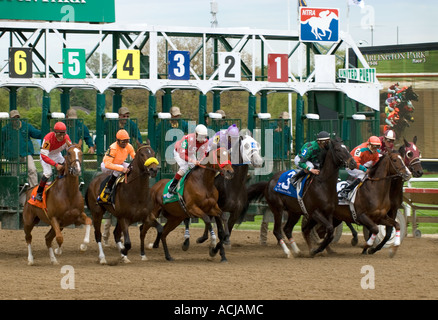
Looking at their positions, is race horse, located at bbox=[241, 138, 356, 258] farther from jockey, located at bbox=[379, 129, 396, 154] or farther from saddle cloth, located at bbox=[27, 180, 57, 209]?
saddle cloth, located at bbox=[27, 180, 57, 209]

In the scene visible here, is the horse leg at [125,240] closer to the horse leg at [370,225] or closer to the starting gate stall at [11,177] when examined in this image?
the starting gate stall at [11,177]

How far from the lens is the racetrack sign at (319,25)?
611 inches

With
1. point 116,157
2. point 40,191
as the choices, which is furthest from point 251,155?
point 40,191

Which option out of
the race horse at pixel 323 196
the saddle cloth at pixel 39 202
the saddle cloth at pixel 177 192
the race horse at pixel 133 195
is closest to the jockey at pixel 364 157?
the race horse at pixel 323 196

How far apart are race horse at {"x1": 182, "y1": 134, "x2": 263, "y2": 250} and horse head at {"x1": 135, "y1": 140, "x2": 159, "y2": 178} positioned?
1292mm

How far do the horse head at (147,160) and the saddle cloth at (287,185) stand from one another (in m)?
2.35

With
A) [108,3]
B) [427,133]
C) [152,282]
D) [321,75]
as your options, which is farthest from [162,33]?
[427,133]

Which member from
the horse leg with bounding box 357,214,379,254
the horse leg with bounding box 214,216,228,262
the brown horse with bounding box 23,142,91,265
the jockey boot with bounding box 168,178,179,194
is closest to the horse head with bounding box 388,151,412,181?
the horse leg with bounding box 357,214,379,254

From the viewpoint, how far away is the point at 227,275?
9945 mm

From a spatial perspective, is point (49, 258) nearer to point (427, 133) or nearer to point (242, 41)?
point (242, 41)

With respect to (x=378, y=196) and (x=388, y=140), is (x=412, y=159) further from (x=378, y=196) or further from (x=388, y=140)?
(x=378, y=196)

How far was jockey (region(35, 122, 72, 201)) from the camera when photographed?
443 inches

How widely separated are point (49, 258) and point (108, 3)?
4936mm
